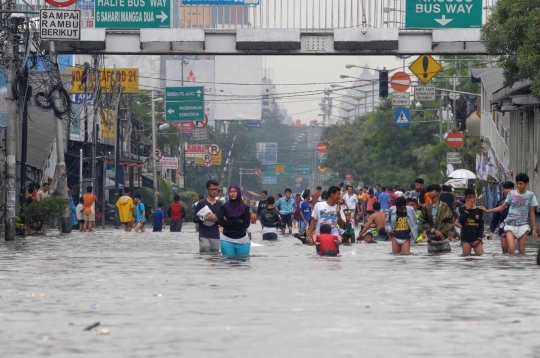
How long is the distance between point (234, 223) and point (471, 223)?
469cm

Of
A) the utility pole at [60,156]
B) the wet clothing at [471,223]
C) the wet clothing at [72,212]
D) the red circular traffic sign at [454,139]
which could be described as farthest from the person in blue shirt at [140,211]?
the wet clothing at [471,223]

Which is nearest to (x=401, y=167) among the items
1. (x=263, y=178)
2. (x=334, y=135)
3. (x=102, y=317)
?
(x=334, y=135)

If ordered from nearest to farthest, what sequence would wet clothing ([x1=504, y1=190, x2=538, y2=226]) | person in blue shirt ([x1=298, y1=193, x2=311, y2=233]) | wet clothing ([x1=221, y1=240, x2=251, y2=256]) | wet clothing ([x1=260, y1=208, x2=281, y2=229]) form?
wet clothing ([x1=221, y1=240, x2=251, y2=256]) → wet clothing ([x1=504, y1=190, x2=538, y2=226]) → wet clothing ([x1=260, y1=208, x2=281, y2=229]) → person in blue shirt ([x1=298, y1=193, x2=311, y2=233])

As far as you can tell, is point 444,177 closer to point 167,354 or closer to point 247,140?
point 167,354

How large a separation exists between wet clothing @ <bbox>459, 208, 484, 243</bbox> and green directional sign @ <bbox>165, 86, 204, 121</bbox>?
47125 millimetres

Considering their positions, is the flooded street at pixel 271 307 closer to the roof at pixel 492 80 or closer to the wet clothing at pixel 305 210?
the wet clothing at pixel 305 210

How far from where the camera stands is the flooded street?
30.4 ft

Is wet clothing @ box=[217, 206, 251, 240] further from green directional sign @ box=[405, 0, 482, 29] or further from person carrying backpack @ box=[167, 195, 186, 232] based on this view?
person carrying backpack @ box=[167, 195, 186, 232]

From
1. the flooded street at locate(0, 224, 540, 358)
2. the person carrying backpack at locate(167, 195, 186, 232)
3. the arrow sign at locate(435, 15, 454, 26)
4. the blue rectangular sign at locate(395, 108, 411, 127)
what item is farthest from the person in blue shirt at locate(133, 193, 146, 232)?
the blue rectangular sign at locate(395, 108, 411, 127)

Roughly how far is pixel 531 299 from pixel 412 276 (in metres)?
3.88

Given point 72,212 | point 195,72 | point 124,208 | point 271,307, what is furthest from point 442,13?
point 195,72

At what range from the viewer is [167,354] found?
881 centimetres

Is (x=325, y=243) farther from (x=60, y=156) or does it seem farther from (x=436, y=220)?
(x=60, y=156)

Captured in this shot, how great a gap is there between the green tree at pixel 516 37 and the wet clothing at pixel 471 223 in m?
8.04
